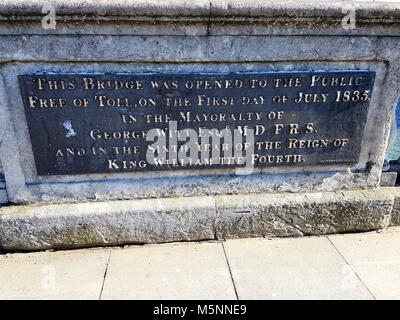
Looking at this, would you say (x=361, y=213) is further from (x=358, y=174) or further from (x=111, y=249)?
(x=111, y=249)

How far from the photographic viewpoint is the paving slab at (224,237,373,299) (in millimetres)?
2322

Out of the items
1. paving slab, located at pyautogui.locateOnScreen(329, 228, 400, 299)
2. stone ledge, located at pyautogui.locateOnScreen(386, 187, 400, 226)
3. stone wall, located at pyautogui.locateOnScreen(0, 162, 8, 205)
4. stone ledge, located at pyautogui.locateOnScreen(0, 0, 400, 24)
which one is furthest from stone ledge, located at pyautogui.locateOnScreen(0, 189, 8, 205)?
stone ledge, located at pyautogui.locateOnScreen(386, 187, 400, 226)

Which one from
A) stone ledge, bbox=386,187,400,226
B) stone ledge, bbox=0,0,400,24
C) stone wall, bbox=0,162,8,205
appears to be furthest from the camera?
stone ledge, bbox=386,187,400,226

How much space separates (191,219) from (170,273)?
43 cm

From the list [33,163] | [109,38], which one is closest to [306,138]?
[109,38]

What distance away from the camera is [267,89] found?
2.48m

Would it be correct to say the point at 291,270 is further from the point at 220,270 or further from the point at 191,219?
the point at 191,219

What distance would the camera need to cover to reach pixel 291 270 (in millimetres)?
2516

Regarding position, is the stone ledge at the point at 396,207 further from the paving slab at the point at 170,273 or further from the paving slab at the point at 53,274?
the paving slab at the point at 53,274

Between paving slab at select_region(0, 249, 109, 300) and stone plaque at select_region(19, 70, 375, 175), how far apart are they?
0.63 m

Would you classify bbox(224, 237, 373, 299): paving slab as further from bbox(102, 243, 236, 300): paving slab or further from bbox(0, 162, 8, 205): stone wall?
bbox(0, 162, 8, 205): stone wall

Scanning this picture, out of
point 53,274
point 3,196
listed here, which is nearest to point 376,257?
point 53,274

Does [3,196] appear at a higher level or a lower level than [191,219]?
higher

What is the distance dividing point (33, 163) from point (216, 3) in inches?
63.9
